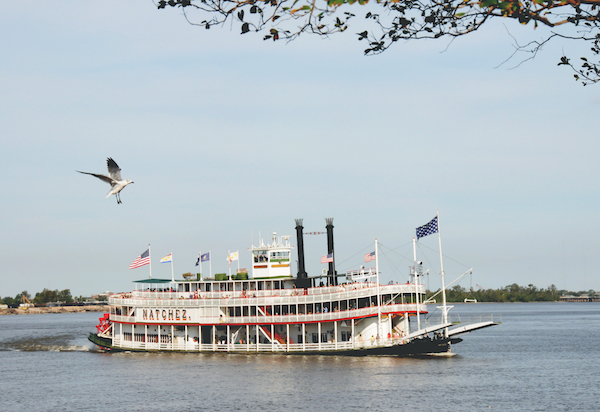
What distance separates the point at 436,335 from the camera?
5284 cm

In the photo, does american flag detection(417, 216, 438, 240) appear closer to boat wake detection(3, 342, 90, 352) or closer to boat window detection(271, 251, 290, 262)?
boat window detection(271, 251, 290, 262)

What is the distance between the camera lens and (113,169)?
79.0ft

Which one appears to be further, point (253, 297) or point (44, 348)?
point (44, 348)

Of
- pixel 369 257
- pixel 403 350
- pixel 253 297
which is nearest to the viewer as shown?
pixel 369 257

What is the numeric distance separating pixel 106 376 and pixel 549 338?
185ft

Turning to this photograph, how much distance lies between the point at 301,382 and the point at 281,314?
34.0 feet

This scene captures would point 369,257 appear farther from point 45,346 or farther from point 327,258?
point 45,346

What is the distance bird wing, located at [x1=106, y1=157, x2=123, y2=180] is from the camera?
24.0 meters

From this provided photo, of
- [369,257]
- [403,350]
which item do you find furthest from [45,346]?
[403,350]

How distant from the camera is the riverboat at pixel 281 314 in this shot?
165ft

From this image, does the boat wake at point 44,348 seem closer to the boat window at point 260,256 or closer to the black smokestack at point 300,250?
the boat window at point 260,256

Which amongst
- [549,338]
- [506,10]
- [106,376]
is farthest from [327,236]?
[506,10]

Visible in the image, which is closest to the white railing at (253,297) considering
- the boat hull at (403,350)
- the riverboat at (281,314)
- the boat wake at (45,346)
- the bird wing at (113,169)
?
the riverboat at (281,314)

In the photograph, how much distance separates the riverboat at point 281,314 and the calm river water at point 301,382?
4.13ft
